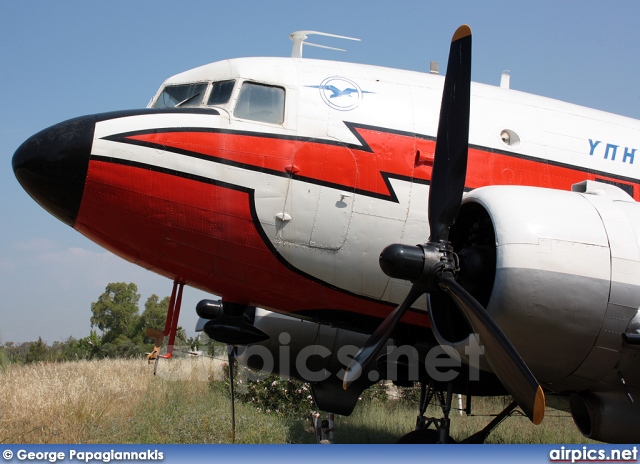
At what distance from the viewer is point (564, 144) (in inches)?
306

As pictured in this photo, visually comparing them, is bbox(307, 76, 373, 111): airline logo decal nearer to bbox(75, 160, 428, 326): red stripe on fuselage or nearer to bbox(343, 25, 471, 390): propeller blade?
bbox(343, 25, 471, 390): propeller blade

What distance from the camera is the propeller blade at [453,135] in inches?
248

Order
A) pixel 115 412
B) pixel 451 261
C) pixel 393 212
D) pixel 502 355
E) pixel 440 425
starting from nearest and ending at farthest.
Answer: pixel 502 355
pixel 451 261
pixel 393 212
pixel 440 425
pixel 115 412

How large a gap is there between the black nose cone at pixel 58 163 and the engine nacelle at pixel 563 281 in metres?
3.81

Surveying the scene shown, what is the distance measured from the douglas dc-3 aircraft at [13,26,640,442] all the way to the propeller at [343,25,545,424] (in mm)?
18

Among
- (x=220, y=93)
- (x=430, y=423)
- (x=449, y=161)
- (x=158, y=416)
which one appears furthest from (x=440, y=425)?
(x=158, y=416)

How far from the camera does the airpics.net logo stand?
5270 millimetres

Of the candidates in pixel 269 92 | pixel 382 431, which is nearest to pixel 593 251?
pixel 269 92

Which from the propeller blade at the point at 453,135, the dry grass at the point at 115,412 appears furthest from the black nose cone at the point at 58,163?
the dry grass at the point at 115,412

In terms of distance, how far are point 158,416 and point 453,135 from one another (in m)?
9.27

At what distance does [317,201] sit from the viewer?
22.5ft

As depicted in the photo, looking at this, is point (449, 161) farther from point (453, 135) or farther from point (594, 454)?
point (594, 454)

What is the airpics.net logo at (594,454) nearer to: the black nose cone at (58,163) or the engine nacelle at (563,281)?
the engine nacelle at (563,281)

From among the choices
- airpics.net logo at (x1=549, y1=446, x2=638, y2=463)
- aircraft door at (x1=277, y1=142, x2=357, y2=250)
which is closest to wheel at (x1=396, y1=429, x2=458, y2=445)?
aircraft door at (x1=277, y1=142, x2=357, y2=250)
